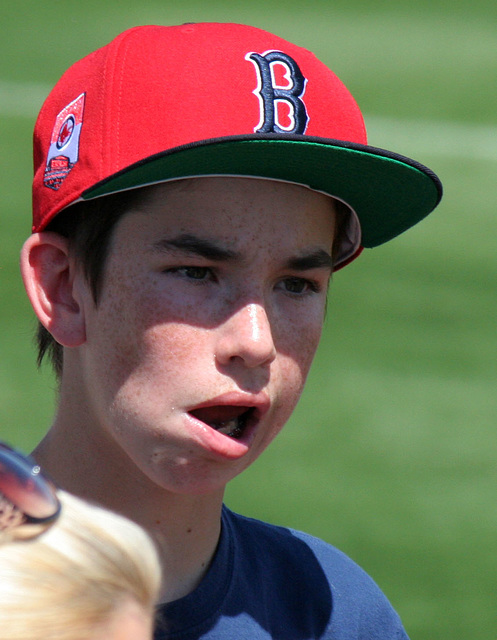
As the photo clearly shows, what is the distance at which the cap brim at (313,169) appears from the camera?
93 cm

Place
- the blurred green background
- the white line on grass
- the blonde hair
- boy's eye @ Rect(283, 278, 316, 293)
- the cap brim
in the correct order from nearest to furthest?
the blonde hair < the cap brim < boy's eye @ Rect(283, 278, 316, 293) < the blurred green background < the white line on grass

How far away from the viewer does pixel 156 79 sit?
98 centimetres

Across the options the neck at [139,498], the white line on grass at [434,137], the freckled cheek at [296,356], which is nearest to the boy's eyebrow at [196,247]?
the freckled cheek at [296,356]

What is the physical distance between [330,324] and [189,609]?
45.8 inches

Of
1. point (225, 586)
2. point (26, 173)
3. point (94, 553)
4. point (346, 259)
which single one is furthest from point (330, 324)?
point (94, 553)

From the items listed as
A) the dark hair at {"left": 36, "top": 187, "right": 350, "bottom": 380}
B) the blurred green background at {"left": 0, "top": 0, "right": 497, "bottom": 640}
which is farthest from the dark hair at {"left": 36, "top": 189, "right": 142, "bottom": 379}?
the blurred green background at {"left": 0, "top": 0, "right": 497, "bottom": 640}

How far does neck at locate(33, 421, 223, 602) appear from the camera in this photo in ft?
3.51

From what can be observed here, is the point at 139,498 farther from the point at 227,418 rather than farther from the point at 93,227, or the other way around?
the point at 93,227

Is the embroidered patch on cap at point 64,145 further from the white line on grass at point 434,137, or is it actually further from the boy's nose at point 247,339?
the white line on grass at point 434,137

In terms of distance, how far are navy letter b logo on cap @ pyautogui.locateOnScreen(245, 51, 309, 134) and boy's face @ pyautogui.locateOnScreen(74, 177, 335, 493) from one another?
64 mm

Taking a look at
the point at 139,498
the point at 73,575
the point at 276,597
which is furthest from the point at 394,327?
the point at 73,575

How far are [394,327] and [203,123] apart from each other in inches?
49.9

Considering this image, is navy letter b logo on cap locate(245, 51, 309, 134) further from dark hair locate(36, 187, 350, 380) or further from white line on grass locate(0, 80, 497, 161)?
white line on grass locate(0, 80, 497, 161)

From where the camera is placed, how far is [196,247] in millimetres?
960
